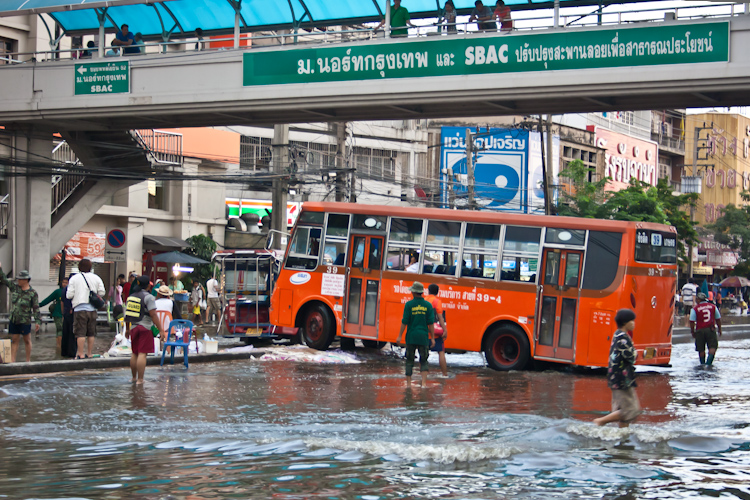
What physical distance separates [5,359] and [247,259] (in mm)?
7636

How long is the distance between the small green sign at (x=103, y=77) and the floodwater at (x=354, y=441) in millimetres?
9816

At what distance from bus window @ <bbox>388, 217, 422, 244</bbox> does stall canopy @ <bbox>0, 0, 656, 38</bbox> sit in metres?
5.52

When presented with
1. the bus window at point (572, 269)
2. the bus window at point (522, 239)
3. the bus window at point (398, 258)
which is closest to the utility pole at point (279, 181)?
the bus window at point (398, 258)

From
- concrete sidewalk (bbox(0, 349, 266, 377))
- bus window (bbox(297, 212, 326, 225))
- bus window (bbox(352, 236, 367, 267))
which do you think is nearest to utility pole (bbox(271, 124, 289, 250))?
bus window (bbox(297, 212, 326, 225))

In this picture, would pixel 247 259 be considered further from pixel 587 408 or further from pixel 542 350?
pixel 587 408

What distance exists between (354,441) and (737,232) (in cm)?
5421

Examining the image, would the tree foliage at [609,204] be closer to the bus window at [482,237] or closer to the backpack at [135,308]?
the bus window at [482,237]

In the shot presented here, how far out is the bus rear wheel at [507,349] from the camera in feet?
54.6

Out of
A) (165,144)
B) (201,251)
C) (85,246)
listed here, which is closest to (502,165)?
(201,251)

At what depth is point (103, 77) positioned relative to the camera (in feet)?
71.8

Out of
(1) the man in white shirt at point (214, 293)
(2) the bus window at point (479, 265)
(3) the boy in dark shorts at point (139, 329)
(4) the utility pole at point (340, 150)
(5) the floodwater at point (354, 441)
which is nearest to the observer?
(5) the floodwater at point (354, 441)

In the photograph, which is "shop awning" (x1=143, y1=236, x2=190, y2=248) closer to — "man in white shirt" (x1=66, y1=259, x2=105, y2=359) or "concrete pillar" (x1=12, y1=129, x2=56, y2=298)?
"concrete pillar" (x1=12, y1=129, x2=56, y2=298)

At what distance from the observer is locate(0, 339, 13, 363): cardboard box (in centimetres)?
1412

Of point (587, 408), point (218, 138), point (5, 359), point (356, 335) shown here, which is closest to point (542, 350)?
point (356, 335)
